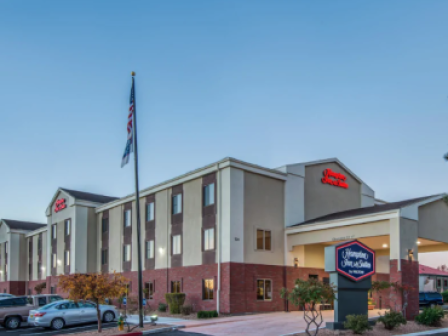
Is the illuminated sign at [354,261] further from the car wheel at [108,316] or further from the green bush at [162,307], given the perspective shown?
the green bush at [162,307]

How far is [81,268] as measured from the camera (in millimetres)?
44188

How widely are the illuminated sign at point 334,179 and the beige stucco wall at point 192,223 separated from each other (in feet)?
29.1

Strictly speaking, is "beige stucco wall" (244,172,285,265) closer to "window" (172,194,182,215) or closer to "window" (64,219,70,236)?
"window" (172,194,182,215)

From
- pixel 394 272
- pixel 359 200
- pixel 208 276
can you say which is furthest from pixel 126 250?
pixel 394 272

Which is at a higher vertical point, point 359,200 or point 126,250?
point 359,200

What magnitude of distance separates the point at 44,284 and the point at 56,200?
32.1ft

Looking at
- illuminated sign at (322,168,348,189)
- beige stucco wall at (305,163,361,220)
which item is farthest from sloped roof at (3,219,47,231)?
illuminated sign at (322,168,348,189)

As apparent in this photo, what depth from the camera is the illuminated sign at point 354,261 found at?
19.3 meters

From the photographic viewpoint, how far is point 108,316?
27.1 m

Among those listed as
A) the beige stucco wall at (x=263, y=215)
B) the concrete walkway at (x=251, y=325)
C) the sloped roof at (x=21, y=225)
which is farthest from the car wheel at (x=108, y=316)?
the sloped roof at (x=21, y=225)

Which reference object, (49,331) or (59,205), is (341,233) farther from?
(59,205)

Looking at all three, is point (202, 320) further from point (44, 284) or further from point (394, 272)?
point (44, 284)

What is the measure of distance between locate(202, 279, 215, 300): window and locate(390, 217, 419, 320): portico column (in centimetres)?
1044

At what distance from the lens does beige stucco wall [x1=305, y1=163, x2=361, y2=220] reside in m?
33.7
